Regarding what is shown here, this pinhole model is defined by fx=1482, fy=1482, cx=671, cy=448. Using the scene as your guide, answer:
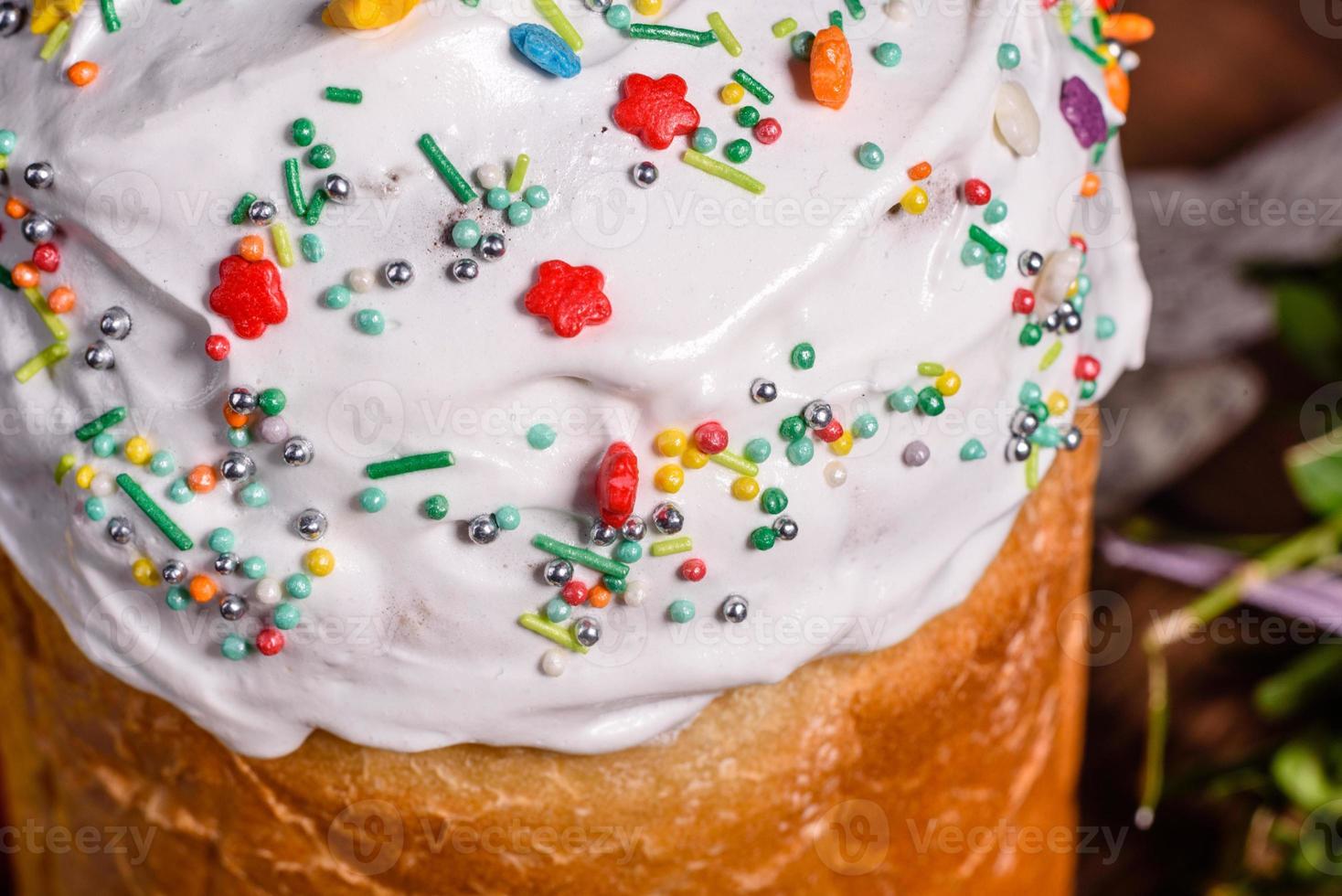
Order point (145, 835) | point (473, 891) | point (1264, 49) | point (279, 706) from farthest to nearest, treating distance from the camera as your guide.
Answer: point (1264, 49)
point (145, 835)
point (473, 891)
point (279, 706)

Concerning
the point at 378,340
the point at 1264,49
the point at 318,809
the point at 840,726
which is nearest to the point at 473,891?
the point at 318,809

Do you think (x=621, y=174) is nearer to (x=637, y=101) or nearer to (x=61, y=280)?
(x=637, y=101)

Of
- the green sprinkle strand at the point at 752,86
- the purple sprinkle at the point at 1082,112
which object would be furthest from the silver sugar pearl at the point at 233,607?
the purple sprinkle at the point at 1082,112

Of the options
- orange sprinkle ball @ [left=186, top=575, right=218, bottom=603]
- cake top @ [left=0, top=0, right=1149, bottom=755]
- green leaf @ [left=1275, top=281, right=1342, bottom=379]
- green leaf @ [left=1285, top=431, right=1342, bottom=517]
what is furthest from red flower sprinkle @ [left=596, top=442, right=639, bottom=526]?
green leaf @ [left=1275, top=281, right=1342, bottom=379]

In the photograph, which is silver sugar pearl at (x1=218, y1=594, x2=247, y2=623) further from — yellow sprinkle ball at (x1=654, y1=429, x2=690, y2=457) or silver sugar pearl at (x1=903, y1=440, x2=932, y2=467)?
silver sugar pearl at (x1=903, y1=440, x2=932, y2=467)

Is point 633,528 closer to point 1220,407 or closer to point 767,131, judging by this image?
point 767,131

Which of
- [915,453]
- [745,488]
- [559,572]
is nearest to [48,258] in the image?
[559,572]
